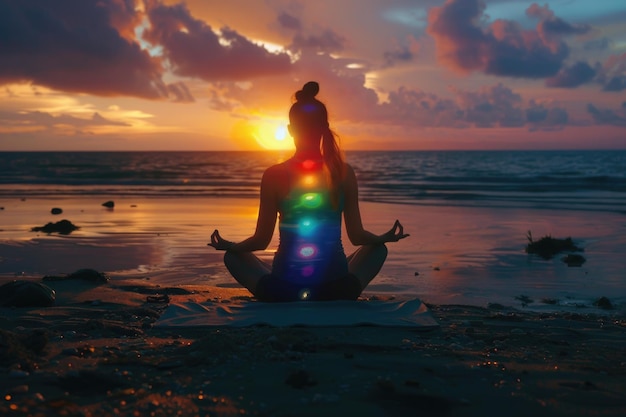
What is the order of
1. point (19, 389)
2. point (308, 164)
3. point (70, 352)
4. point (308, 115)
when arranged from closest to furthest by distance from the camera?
1. point (19, 389)
2. point (70, 352)
3. point (308, 115)
4. point (308, 164)

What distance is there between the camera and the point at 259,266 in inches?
239

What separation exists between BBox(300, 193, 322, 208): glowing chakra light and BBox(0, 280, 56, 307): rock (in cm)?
282

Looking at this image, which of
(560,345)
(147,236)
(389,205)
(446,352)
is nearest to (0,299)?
(446,352)

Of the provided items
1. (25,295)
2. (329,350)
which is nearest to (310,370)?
(329,350)

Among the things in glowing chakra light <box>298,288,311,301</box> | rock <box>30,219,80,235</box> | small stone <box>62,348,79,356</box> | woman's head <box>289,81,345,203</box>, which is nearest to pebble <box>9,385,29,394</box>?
small stone <box>62,348,79,356</box>

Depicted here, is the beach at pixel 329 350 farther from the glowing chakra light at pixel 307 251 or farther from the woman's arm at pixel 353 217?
the glowing chakra light at pixel 307 251

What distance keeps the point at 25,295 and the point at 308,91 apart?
3.46 metres

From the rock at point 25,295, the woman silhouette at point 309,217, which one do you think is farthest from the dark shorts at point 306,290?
the rock at point 25,295

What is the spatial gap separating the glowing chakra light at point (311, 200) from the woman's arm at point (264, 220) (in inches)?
10.5

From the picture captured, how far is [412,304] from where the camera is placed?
584 cm

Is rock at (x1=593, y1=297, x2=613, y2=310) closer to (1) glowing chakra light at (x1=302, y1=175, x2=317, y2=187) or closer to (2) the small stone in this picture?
(1) glowing chakra light at (x1=302, y1=175, x2=317, y2=187)

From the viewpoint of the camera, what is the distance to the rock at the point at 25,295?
20.3 ft

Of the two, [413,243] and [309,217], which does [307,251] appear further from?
[413,243]

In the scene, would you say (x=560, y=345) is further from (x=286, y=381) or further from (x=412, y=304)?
(x=286, y=381)
